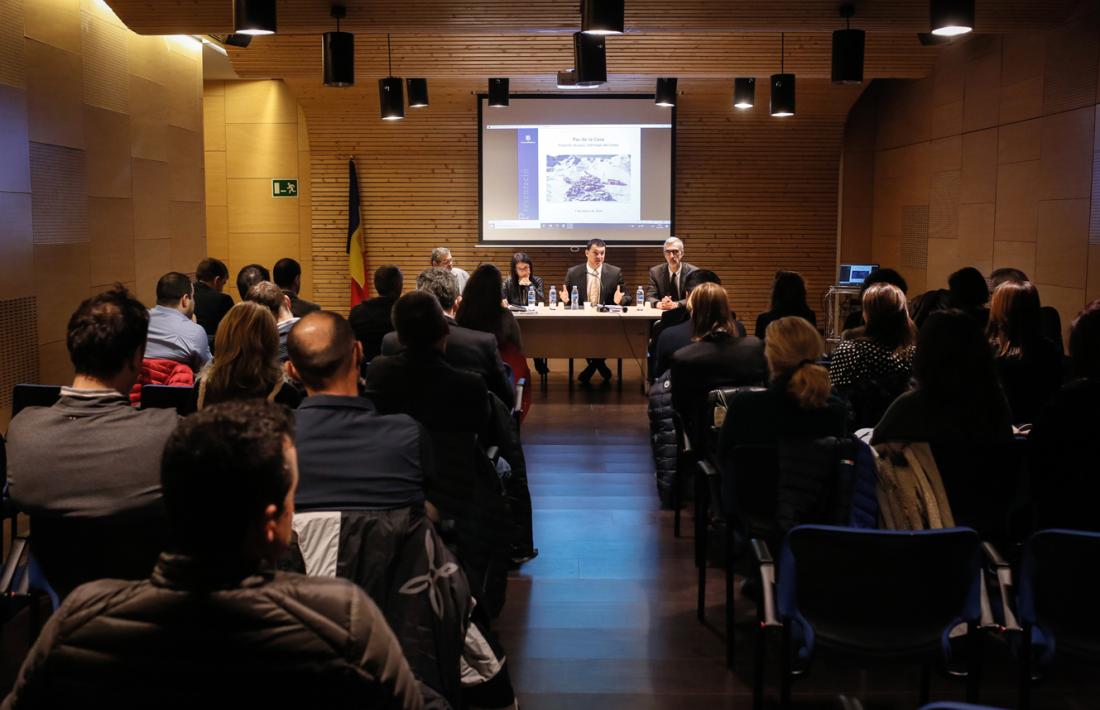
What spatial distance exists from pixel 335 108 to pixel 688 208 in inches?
177

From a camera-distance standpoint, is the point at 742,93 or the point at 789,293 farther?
the point at 742,93

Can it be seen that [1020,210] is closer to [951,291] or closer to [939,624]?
[951,291]

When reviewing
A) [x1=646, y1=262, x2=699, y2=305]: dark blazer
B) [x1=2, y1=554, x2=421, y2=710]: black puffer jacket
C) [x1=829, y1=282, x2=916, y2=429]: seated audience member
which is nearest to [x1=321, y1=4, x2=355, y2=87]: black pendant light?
[x1=646, y1=262, x2=699, y2=305]: dark blazer

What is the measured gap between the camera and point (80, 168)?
6.76m

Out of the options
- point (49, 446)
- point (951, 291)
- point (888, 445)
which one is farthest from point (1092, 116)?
point (49, 446)

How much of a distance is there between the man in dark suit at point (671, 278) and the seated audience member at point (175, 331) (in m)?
4.85

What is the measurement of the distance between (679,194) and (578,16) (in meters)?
4.73

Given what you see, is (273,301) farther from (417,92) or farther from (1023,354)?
(417,92)

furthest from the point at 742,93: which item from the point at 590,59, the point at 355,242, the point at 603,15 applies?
the point at 355,242

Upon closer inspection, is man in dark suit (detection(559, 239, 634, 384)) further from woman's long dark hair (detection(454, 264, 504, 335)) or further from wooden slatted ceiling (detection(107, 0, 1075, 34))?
woman's long dark hair (detection(454, 264, 504, 335))

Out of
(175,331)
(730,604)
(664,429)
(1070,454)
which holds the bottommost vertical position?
(730,604)

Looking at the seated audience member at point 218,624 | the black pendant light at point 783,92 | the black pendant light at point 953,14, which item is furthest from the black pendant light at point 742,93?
the seated audience member at point 218,624

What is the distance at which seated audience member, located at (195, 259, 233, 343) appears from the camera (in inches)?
285

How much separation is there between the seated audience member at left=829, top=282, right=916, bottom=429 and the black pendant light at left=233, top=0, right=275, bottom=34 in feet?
12.4
